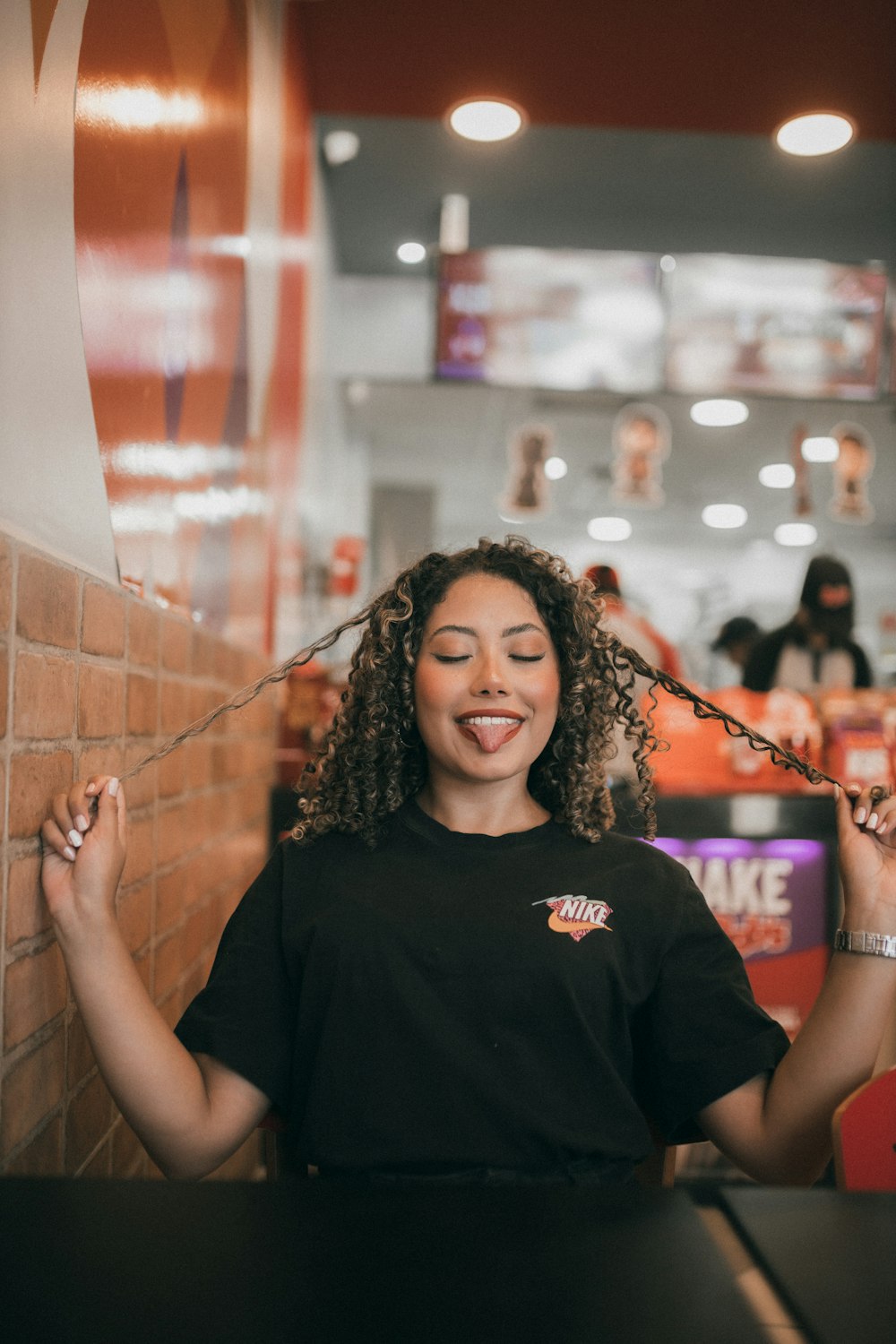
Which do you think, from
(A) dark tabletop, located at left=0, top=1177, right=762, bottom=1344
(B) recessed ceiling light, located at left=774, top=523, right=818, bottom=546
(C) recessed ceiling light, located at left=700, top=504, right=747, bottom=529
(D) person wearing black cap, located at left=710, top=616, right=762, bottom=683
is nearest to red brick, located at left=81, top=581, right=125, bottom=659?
(A) dark tabletop, located at left=0, top=1177, right=762, bottom=1344

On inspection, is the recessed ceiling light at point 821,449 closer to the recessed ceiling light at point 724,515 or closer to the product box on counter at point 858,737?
the recessed ceiling light at point 724,515

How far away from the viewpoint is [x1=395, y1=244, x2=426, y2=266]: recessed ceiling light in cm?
514

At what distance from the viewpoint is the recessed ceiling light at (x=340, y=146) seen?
4016 millimetres

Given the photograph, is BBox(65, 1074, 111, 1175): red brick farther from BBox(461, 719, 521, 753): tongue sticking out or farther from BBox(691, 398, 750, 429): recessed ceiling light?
BBox(691, 398, 750, 429): recessed ceiling light

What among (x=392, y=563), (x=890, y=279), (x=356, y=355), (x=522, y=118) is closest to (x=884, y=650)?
(x=890, y=279)

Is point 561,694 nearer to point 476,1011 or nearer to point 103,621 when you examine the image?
point 476,1011

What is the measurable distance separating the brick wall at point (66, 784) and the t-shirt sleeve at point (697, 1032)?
676 millimetres

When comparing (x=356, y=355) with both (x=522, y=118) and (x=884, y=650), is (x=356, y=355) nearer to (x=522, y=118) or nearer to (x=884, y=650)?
(x=522, y=118)

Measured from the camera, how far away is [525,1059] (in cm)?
118

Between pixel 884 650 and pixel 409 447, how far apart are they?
3426 mm

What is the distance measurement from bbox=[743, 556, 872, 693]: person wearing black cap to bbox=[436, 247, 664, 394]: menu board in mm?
1188

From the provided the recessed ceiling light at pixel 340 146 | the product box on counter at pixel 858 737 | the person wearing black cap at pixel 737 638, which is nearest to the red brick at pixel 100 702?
the product box on counter at pixel 858 737

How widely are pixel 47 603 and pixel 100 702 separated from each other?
24 cm

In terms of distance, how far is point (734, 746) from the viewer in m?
3.10
